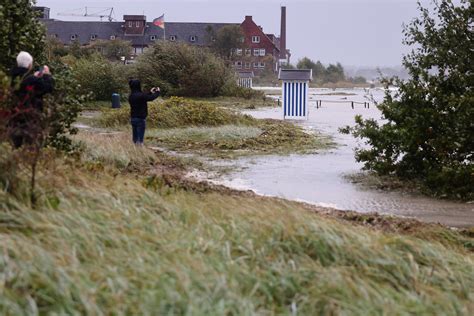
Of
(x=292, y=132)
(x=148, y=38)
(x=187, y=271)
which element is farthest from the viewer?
(x=148, y=38)

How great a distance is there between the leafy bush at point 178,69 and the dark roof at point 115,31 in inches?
2125

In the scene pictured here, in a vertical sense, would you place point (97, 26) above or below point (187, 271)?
above

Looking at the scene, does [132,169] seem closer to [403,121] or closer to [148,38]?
[403,121]

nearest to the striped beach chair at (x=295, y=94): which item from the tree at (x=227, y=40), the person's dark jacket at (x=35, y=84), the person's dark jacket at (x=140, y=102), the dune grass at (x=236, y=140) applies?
the dune grass at (x=236, y=140)

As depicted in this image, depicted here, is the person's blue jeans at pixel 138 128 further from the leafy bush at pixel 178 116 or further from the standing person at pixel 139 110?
the leafy bush at pixel 178 116

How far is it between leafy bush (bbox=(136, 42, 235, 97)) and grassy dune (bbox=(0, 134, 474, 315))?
31.2 metres

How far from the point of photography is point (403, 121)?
13.4 metres

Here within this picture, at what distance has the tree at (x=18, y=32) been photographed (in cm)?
1107

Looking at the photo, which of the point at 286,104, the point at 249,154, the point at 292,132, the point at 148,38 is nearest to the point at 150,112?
the point at 292,132

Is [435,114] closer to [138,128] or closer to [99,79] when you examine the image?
[138,128]

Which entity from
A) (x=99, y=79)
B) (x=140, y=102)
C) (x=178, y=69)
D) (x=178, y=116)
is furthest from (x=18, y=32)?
(x=178, y=69)

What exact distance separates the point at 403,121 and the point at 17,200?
331 inches

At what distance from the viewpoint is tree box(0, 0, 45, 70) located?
36.3 ft

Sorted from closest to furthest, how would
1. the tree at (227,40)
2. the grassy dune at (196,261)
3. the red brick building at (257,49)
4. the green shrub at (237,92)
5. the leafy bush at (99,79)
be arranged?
the grassy dune at (196,261) < the leafy bush at (99,79) < the green shrub at (237,92) < the tree at (227,40) < the red brick building at (257,49)
